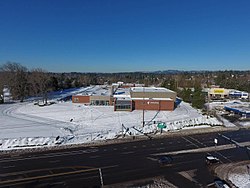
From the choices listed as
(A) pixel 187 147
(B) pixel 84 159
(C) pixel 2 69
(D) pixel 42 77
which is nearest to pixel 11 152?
(B) pixel 84 159

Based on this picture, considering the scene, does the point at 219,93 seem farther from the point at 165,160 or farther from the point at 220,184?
the point at 220,184

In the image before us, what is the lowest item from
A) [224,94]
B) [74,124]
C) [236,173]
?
[236,173]

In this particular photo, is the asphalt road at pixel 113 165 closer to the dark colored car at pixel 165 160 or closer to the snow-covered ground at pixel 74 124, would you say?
the dark colored car at pixel 165 160

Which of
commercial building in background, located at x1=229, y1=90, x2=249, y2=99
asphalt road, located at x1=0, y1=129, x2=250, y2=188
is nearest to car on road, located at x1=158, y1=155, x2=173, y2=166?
asphalt road, located at x1=0, y1=129, x2=250, y2=188

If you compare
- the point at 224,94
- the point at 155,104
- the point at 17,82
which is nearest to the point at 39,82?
the point at 17,82

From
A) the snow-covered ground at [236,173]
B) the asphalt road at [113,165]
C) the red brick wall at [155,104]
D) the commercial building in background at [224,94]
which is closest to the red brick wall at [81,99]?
the red brick wall at [155,104]

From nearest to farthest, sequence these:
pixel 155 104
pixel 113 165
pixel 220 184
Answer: pixel 220 184 → pixel 113 165 → pixel 155 104

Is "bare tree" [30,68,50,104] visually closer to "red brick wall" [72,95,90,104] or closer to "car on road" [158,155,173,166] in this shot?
"red brick wall" [72,95,90,104]

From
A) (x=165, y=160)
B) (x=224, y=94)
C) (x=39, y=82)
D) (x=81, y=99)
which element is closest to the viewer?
(x=165, y=160)
